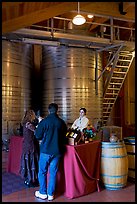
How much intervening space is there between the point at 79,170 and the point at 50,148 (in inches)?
23.5

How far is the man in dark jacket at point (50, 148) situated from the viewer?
390cm

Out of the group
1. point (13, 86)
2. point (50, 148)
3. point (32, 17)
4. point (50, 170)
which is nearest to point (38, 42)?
point (13, 86)

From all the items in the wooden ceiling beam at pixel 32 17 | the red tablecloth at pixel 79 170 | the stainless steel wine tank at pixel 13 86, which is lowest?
the red tablecloth at pixel 79 170

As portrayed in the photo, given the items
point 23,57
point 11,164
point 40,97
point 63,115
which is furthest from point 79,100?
point 11,164

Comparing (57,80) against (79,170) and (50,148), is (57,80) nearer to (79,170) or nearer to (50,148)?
(50,148)

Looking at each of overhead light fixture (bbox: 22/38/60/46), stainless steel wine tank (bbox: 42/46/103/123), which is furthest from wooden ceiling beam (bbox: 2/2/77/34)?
stainless steel wine tank (bbox: 42/46/103/123)

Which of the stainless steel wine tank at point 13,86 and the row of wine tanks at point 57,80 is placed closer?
the stainless steel wine tank at point 13,86

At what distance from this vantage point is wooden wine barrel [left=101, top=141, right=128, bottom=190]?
4.34 meters

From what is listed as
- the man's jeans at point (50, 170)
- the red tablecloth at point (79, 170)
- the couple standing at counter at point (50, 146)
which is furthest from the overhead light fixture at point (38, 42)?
the man's jeans at point (50, 170)

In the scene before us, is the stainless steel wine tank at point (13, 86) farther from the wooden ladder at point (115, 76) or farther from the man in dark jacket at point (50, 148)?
the wooden ladder at point (115, 76)

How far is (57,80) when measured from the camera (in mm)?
7285

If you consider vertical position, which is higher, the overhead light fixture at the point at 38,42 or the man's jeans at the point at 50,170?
the overhead light fixture at the point at 38,42

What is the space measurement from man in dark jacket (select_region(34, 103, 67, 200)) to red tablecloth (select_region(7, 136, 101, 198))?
193 millimetres

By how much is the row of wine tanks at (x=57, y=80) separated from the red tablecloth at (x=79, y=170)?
104 inches
